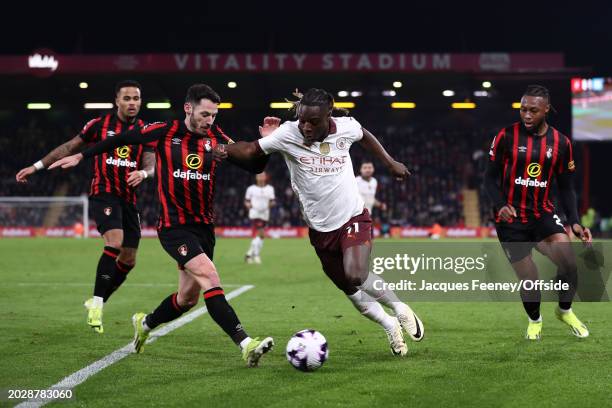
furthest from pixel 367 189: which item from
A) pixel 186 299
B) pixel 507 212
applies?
pixel 186 299

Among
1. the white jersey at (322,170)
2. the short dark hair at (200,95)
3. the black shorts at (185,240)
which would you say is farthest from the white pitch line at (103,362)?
the short dark hair at (200,95)

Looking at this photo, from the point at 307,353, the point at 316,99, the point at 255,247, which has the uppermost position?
the point at 316,99

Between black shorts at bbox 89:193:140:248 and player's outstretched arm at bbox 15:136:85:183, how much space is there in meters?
0.79

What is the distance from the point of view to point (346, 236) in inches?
270

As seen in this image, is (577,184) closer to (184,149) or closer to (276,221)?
(276,221)

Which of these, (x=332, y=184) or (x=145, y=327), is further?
(x=145, y=327)

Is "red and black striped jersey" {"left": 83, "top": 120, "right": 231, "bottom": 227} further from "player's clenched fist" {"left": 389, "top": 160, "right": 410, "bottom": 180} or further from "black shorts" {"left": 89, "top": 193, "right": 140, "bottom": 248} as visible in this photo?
"black shorts" {"left": 89, "top": 193, "right": 140, "bottom": 248}

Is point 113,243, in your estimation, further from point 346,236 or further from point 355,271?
point 355,271

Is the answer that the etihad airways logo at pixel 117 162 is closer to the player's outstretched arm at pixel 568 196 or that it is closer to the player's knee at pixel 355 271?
the player's knee at pixel 355 271

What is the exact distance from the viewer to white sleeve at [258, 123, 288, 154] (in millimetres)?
6625

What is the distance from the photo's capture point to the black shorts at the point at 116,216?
905cm

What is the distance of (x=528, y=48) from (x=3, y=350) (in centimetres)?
4232

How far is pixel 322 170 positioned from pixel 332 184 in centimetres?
14

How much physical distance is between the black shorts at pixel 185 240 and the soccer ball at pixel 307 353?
3.66ft
